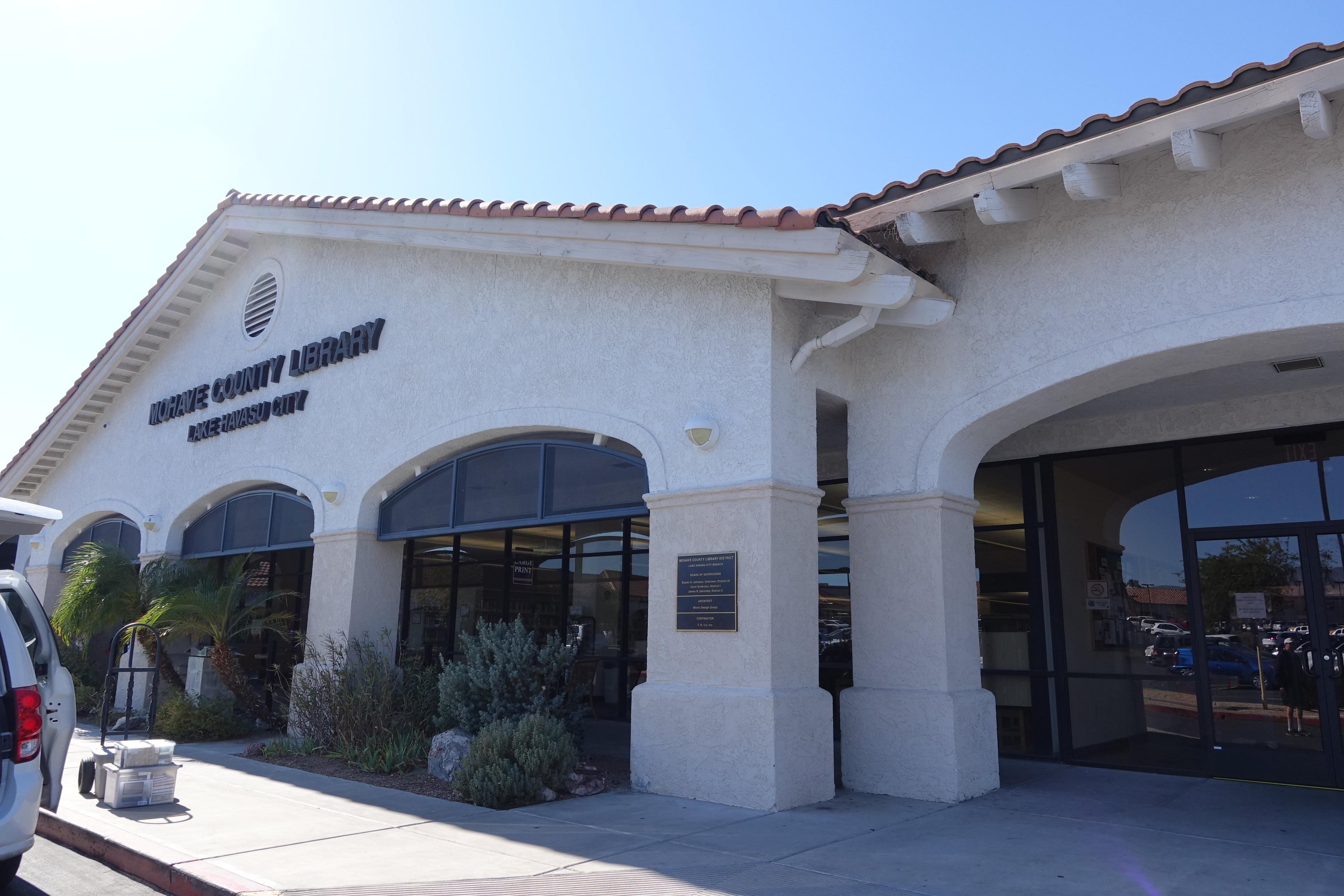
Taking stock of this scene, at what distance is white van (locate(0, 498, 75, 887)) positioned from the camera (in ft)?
17.3

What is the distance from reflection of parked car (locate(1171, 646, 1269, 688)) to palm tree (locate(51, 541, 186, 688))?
1315 centimetres

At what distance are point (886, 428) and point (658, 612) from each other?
2751mm

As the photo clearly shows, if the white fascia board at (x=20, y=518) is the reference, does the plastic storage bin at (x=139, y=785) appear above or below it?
below

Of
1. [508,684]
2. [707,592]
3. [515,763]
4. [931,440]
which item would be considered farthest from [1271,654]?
[508,684]

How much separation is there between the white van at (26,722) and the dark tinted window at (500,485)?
186 inches

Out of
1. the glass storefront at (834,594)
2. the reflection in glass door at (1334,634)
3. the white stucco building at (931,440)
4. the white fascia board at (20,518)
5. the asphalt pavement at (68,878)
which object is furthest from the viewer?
the glass storefront at (834,594)

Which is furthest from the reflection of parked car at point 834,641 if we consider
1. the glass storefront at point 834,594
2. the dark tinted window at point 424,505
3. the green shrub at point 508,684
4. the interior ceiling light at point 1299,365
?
the interior ceiling light at point 1299,365

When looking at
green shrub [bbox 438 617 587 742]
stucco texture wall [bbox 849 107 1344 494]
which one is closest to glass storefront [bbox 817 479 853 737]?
stucco texture wall [bbox 849 107 1344 494]

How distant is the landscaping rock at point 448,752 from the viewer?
9.06m

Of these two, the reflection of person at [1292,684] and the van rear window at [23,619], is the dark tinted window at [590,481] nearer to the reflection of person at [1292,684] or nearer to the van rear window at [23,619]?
the van rear window at [23,619]

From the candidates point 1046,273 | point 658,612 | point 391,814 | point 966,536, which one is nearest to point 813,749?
point 658,612

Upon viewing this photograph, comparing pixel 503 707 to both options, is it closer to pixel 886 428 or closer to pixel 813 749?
pixel 813 749

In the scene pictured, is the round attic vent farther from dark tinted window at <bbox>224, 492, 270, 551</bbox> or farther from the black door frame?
the black door frame

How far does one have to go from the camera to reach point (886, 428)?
29.5 feet
